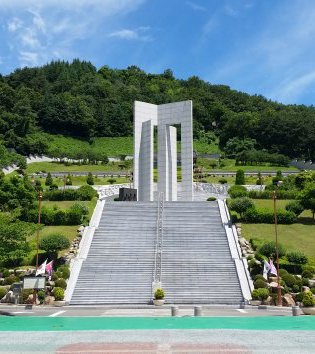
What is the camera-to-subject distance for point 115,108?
12219 centimetres

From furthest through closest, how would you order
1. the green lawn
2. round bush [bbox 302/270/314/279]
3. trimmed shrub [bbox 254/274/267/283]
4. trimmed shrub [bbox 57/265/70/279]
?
1. the green lawn
2. trimmed shrub [bbox 57/265/70/279]
3. round bush [bbox 302/270/314/279]
4. trimmed shrub [bbox 254/274/267/283]

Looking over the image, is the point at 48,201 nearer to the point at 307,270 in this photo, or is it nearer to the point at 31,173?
the point at 307,270

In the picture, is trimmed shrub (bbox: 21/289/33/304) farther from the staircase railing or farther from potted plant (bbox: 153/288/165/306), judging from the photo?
potted plant (bbox: 153/288/165/306)

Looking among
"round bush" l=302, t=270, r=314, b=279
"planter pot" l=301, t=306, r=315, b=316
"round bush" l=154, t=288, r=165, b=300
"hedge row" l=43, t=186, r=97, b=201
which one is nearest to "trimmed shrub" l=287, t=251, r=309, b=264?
"round bush" l=302, t=270, r=314, b=279

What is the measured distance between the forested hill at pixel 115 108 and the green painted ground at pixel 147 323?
249ft

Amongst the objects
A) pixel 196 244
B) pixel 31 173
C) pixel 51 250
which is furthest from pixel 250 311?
pixel 31 173

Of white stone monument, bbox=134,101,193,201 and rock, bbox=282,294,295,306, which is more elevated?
white stone monument, bbox=134,101,193,201

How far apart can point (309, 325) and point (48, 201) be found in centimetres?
3258

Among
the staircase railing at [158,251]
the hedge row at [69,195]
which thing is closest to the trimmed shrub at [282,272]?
the staircase railing at [158,251]

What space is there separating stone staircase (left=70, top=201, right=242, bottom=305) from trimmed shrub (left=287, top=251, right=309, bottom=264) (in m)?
3.83

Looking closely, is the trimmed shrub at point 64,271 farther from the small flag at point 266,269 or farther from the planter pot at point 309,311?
the planter pot at point 309,311

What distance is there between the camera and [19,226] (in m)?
30.4

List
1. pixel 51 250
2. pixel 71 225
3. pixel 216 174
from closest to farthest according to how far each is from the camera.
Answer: pixel 51 250, pixel 71 225, pixel 216 174

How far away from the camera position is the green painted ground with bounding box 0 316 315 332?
57.1 feet
